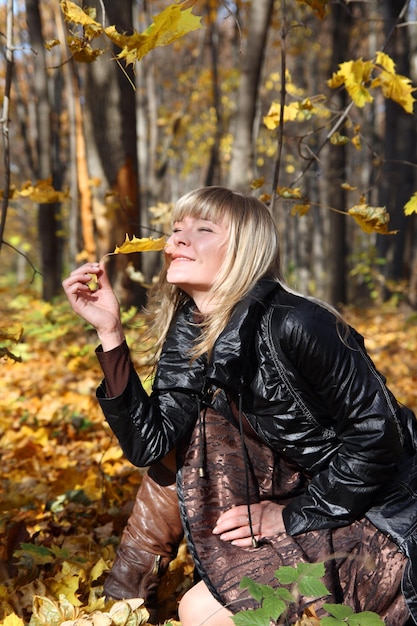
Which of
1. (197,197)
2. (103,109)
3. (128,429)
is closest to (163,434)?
(128,429)

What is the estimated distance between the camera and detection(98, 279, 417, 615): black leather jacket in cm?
171

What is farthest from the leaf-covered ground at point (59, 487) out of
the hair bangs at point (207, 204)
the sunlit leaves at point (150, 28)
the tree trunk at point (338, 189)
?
the tree trunk at point (338, 189)

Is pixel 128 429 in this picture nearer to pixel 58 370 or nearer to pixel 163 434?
pixel 163 434

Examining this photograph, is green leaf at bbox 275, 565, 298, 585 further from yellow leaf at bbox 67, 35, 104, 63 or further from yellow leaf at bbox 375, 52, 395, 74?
yellow leaf at bbox 375, 52, 395, 74

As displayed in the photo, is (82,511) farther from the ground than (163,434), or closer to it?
closer to it

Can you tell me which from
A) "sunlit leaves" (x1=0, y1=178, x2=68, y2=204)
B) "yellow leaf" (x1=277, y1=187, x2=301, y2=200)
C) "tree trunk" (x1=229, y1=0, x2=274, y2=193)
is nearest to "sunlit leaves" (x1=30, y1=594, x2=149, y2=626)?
"sunlit leaves" (x1=0, y1=178, x2=68, y2=204)

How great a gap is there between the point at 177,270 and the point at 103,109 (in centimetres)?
291

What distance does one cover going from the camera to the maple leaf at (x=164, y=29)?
1.55 meters

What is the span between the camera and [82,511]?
8.84ft

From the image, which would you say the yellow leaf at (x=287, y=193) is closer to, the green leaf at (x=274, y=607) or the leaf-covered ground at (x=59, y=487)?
the leaf-covered ground at (x=59, y=487)

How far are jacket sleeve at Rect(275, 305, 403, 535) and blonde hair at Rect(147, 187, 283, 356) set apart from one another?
262mm

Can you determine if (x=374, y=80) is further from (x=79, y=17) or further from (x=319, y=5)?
(x=79, y=17)

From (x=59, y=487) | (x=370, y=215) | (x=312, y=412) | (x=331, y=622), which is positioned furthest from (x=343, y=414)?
(x=59, y=487)

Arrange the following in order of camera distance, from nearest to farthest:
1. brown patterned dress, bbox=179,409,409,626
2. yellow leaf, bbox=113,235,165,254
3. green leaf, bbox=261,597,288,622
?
green leaf, bbox=261,597,288,622, brown patterned dress, bbox=179,409,409,626, yellow leaf, bbox=113,235,165,254
